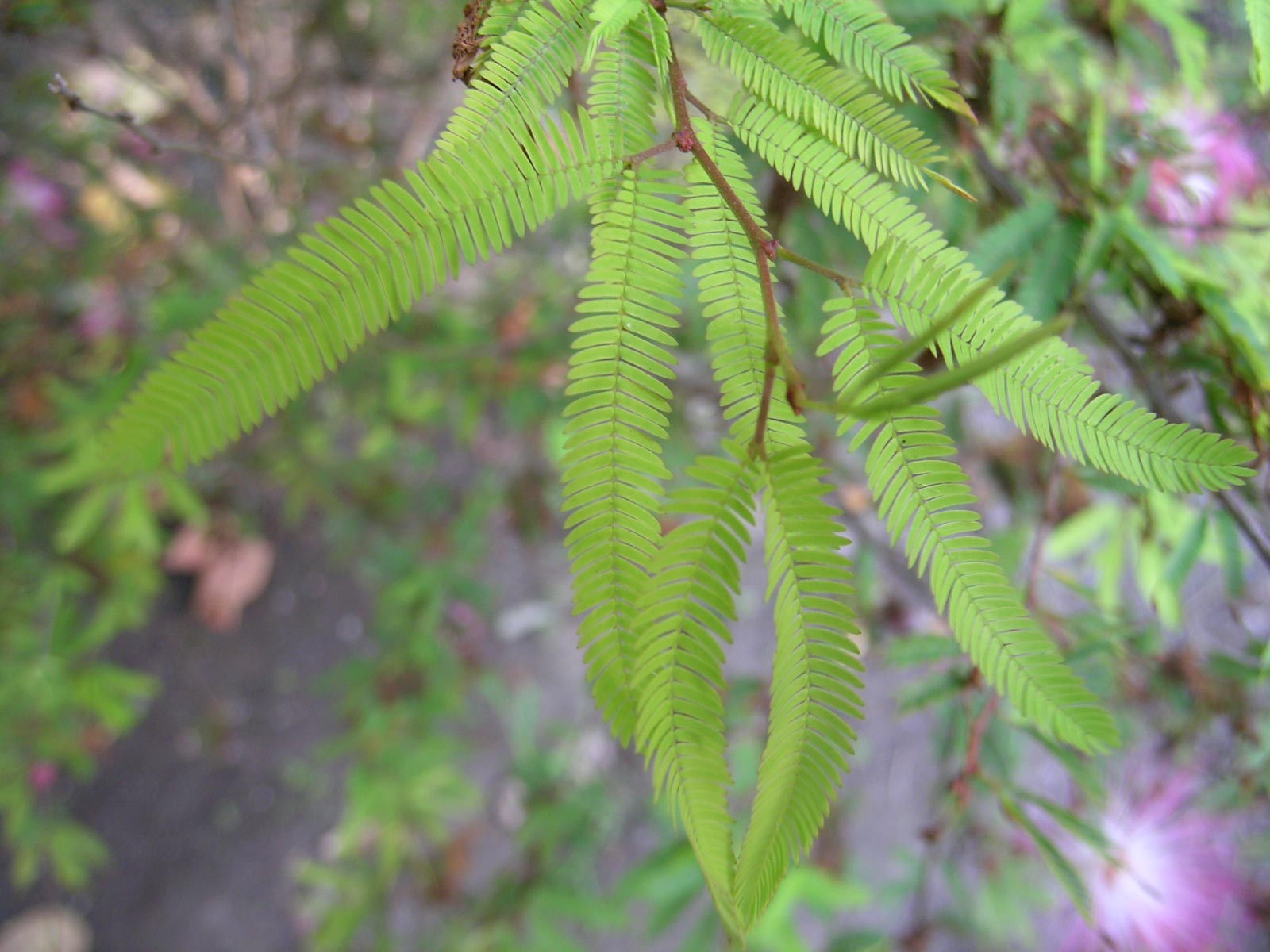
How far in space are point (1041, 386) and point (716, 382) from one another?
0.77 ft

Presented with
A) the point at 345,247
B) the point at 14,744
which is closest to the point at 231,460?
the point at 14,744

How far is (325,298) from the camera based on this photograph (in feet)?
→ 1.40

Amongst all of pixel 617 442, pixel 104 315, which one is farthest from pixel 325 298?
pixel 104 315

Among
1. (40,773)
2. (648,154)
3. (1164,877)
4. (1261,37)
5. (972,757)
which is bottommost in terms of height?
(40,773)

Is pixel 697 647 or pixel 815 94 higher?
pixel 815 94

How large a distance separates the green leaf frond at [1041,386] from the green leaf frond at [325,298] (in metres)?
0.27

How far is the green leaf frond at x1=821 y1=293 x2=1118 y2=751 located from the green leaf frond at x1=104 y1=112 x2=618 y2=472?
0.78 feet

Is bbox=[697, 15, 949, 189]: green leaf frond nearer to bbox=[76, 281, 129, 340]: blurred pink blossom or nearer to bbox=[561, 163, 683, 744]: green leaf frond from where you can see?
bbox=[561, 163, 683, 744]: green leaf frond

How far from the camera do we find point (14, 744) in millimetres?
1650

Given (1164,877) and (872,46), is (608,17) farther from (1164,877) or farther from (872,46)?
(1164,877)

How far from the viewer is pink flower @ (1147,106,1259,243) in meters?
0.97

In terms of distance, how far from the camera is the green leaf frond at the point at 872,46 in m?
0.54

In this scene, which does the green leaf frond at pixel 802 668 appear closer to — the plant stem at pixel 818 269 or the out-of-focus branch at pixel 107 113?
the plant stem at pixel 818 269

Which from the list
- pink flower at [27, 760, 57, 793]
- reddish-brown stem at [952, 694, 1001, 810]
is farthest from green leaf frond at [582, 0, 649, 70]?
pink flower at [27, 760, 57, 793]
